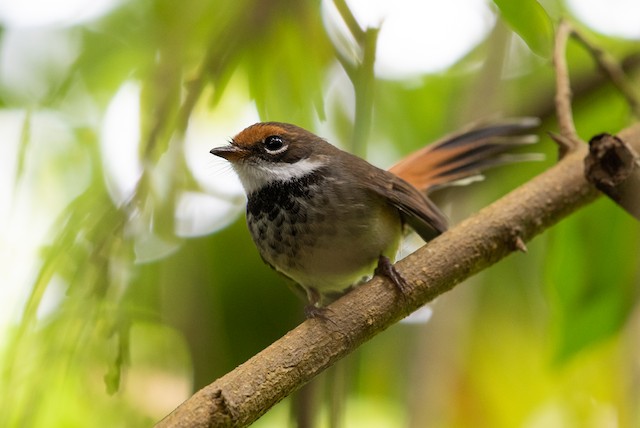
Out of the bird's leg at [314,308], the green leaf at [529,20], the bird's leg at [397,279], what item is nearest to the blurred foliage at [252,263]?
the green leaf at [529,20]

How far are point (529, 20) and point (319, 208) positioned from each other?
1.23 metres

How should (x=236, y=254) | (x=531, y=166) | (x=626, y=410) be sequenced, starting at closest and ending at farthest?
(x=626, y=410) → (x=236, y=254) → (x=531, y=166)

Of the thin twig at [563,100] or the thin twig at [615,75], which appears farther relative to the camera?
the thin twig at [615,75]

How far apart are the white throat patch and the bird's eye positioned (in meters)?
0.06

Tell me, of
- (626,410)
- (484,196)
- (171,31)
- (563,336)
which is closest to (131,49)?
(171,31)

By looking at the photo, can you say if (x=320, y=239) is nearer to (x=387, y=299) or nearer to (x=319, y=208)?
(x=319, y=208)

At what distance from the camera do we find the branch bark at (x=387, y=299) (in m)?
2.08

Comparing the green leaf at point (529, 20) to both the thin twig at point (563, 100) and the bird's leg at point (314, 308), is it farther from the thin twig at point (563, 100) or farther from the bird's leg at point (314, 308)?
the bird's leg at point (314, 308)

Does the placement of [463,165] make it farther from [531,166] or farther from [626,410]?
[626,410]

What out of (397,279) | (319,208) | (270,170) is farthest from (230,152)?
(397,279)

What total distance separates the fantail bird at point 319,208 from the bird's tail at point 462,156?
0.54 ft

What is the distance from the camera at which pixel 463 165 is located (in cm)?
358

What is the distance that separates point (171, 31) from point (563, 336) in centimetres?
189

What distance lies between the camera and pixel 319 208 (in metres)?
3.14
